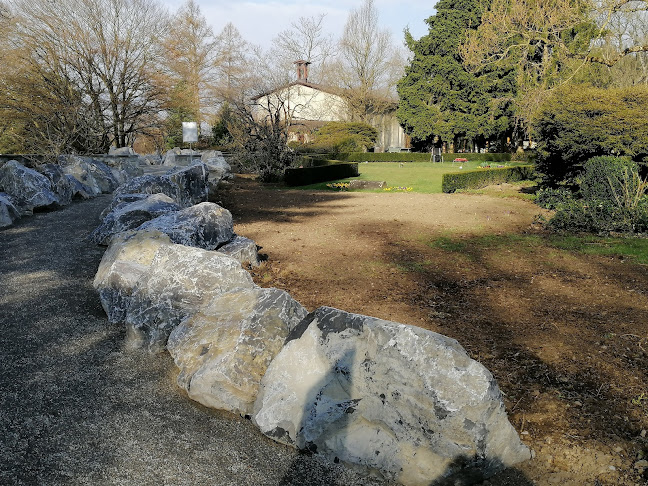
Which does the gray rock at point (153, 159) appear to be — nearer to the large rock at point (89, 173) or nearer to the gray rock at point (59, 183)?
the large rock at point (89, 173)

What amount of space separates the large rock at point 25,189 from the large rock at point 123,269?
5956mm

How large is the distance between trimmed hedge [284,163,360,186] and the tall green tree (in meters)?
15.5

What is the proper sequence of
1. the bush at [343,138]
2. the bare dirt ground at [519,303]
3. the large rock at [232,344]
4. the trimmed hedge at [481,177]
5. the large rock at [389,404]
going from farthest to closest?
the bush at [343,138] < the trimmed hedge at [481,177] < the large rock at [232,344] < the bare dirt ground at [519,303] < the large rock at [389,404]

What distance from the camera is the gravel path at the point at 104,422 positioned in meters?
2.59

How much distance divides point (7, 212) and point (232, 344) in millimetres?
7593

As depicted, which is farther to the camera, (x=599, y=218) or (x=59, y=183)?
(x=59, y=183)

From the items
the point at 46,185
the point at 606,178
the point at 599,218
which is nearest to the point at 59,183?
the point at 46,185

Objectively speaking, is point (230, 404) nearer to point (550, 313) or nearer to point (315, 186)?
point (550, 313)

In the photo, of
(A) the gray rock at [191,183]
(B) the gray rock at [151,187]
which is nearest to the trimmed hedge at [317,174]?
(A) the gray rock at [191,183]

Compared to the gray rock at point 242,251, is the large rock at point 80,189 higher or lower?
higher

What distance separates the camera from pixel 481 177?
56.9ft

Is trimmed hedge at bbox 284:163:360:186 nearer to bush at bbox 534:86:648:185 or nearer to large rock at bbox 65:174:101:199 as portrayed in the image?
large rock at bbox 65:174:101:199

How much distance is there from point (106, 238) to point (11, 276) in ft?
5.79

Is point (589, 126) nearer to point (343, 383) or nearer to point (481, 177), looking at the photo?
point (481, 177)
